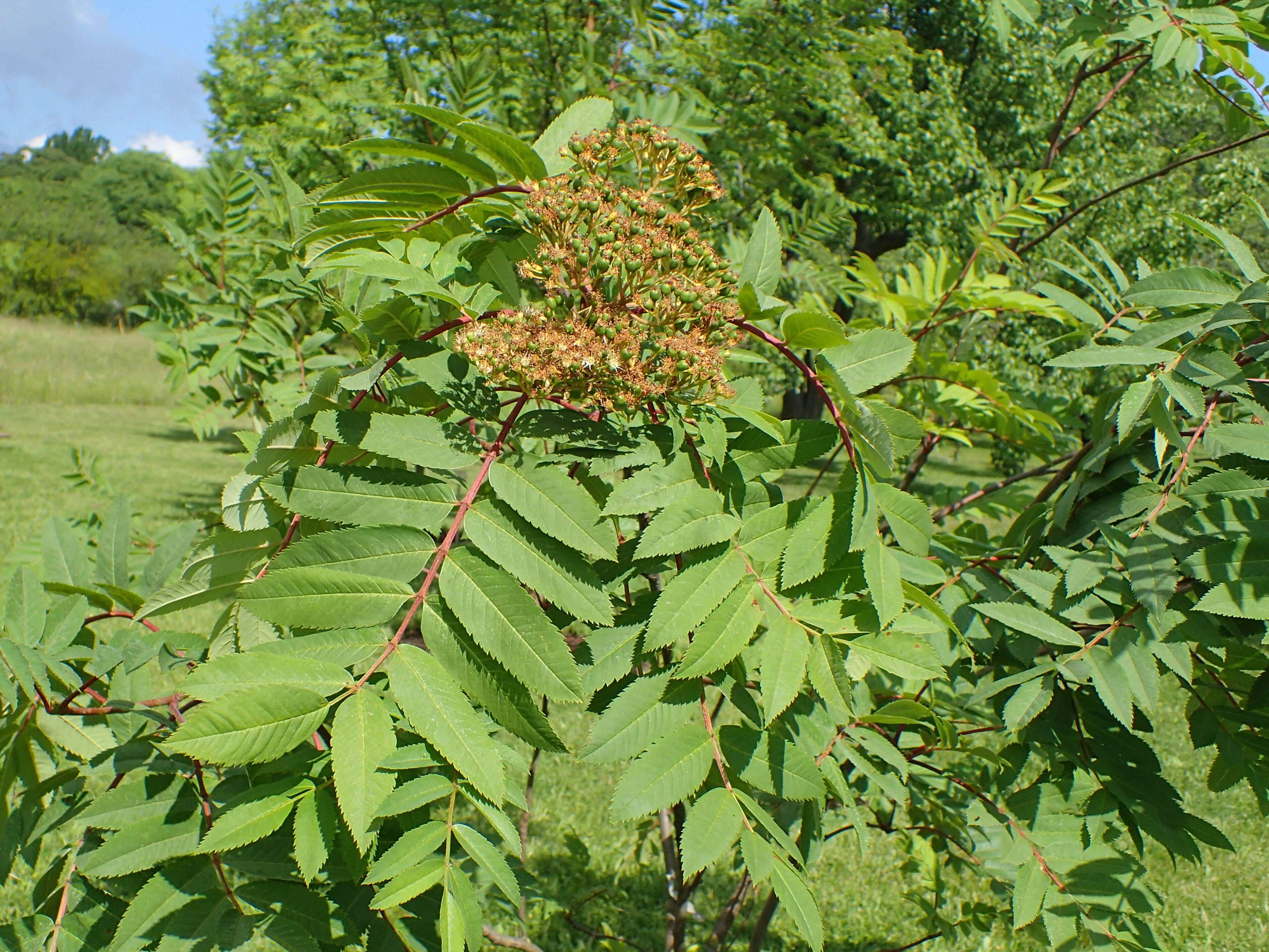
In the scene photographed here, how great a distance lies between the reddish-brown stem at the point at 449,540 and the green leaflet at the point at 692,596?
0.27 metres

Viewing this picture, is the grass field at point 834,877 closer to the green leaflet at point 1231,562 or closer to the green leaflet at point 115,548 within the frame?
the green leaflet at point 115,548

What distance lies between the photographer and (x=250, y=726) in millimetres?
927

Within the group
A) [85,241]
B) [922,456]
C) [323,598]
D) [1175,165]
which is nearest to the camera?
[323,598]

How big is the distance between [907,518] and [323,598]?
0.78 m

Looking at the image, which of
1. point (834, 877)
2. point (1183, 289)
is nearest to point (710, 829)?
point (1183, 289)

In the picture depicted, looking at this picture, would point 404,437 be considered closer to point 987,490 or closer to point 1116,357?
point 1116,357

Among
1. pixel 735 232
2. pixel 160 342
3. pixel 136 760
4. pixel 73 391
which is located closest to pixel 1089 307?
pixel 136 760

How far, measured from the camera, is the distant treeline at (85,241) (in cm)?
2775

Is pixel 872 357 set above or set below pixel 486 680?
above

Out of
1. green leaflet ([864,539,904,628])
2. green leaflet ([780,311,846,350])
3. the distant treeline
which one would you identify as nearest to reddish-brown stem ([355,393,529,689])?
green leaflet ([780,311,846,350])

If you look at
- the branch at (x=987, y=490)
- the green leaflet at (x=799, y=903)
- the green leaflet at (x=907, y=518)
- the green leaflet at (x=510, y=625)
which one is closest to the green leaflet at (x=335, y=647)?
the green leaflet at (x=510, y=625)

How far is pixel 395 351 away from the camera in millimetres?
1203

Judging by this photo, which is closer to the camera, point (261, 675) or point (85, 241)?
point (261, 675)

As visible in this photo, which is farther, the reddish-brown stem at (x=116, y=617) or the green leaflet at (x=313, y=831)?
the reddish-brown stem at (x=116, y=617)
